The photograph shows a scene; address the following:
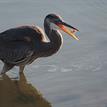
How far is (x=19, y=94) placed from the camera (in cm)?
850

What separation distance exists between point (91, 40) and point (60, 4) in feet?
5.96

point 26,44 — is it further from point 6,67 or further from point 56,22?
point 56,22

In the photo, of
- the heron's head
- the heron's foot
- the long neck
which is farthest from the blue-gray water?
the heron's head

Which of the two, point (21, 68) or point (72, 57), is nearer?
point (21, 68)

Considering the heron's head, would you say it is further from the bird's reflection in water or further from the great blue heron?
the bird's reflection in water

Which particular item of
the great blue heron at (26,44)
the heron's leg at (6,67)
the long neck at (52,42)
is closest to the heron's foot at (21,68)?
the great blue heron at (26,44)

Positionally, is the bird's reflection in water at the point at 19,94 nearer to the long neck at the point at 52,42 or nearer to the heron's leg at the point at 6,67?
the heron's leg at the point at 6,67

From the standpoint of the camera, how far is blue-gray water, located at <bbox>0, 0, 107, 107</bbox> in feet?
27.1

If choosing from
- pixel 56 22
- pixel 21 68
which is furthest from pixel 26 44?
pixel 56 22

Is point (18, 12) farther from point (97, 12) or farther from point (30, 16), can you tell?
point (97, 12)

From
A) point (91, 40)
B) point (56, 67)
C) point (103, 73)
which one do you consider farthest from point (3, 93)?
point (91, 40)

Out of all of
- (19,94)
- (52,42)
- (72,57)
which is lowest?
(19,94)

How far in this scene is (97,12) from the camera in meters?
11.2

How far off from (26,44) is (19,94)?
908mm
